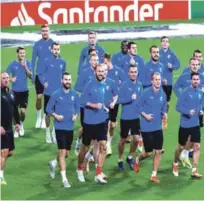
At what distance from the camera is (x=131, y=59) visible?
57.4 ft

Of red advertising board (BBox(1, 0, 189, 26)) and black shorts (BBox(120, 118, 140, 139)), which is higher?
red advertising board (BBox(1, 0, 189, 26))

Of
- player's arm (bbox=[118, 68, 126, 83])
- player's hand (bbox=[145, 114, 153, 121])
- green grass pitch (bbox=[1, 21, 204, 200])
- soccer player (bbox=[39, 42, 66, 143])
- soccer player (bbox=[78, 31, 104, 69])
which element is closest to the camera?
green grass pitch (bbox=[1, 21, 204, 200])

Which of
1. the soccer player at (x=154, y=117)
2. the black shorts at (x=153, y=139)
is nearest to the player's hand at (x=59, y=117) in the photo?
the soccer player at (x=154, y=117)

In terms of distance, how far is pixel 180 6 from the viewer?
98.1 ft

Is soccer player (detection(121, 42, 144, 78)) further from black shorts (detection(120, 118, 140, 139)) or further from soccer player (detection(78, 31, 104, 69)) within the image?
black shorts (detection(120, 118, 140, 139))

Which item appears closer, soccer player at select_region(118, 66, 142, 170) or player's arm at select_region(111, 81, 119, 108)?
player's arm at select_region(111, 81, 119, 108)

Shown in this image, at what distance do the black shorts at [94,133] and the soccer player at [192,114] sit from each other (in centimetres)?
134

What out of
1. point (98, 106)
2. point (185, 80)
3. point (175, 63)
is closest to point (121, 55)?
point (175, 63)

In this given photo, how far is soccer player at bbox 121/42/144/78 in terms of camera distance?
17359mm

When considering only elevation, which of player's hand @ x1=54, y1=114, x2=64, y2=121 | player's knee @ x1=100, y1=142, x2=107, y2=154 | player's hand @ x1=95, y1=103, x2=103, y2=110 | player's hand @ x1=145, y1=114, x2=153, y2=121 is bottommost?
player's knee @ x1=100, y1=142, x2=107, y2=154

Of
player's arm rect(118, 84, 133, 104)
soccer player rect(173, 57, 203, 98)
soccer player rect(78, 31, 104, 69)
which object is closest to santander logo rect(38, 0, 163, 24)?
soccer player rect(78, 31, 104, 69)

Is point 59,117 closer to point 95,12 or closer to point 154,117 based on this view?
point 154,117

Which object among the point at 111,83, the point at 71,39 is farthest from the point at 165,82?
the point at 71,39

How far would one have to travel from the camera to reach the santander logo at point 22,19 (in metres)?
28.6
